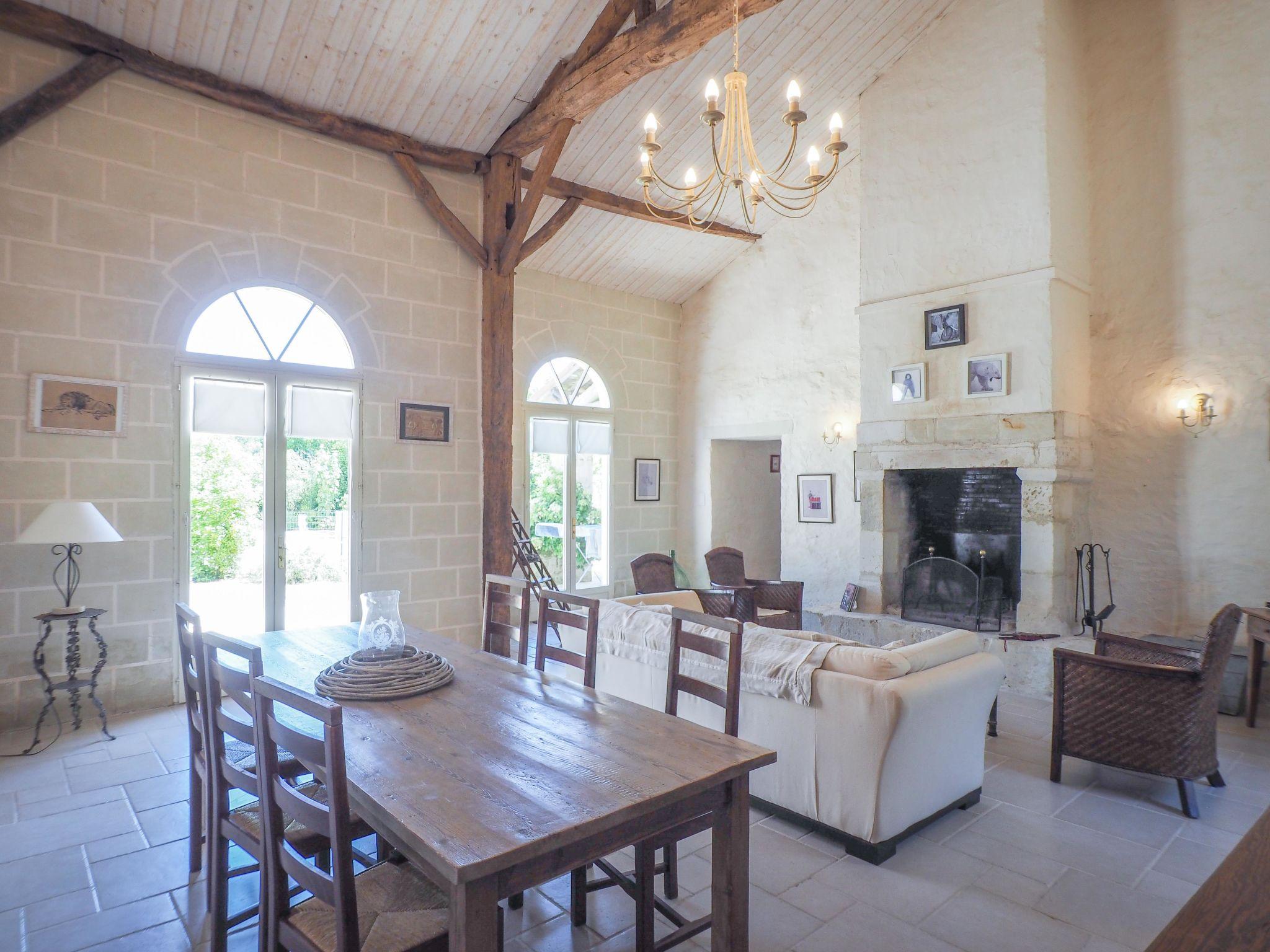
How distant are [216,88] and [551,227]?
257 cm

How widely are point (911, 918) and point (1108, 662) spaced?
1.66 meters

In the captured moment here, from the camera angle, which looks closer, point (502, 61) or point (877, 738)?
point (877, 738)

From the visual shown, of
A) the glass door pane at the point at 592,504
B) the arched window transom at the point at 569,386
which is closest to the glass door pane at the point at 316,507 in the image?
the arched window transom at the point at 569,386

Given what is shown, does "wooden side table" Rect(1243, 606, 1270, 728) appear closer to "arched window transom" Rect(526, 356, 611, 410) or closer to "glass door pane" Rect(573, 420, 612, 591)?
"glass door pane" Rect(573, 420, 612, 591)

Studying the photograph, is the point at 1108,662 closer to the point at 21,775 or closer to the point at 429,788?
the point at 429,788

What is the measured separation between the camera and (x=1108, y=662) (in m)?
3.32

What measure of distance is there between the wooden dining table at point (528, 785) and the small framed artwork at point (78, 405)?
300cm

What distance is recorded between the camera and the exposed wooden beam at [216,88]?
413 cm

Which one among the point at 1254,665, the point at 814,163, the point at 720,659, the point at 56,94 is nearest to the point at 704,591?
the point at 720,659

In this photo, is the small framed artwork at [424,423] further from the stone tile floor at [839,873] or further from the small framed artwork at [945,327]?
the small framed artwork at [945,327]

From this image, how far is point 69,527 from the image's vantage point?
12.5 ft

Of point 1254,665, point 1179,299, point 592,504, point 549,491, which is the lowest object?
point 1254,665

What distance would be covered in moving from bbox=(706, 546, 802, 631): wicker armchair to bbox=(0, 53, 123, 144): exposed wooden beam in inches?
217

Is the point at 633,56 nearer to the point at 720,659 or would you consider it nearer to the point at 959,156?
the point at 959,156
